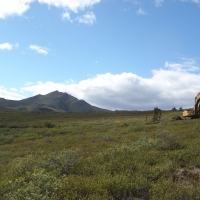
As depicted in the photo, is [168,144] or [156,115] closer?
[168,144]

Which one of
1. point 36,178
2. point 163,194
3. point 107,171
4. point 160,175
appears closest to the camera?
point 163,194

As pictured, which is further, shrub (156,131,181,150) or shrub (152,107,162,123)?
shrub (152,107,162,123)

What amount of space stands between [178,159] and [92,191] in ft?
15.1

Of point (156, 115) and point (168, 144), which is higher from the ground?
point (156, 115)

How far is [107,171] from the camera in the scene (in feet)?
28.7

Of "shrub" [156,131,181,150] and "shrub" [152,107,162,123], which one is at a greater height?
"shrub" [152,107,162,123]

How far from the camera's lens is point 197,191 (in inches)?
256

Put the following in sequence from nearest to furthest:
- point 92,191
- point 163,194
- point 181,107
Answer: point 163,194
point 92,191
point 181,107

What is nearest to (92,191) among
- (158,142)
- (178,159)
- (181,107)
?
(178,159)

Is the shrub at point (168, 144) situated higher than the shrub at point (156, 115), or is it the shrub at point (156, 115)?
the shrub at point (156, 115)

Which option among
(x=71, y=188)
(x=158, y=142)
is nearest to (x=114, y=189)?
(x=71, y=188)

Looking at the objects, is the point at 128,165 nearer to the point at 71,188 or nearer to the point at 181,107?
the point at 71,188

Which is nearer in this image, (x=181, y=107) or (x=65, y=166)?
(x=65, y=166)

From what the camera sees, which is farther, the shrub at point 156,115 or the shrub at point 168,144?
the shrub at point 156,115
